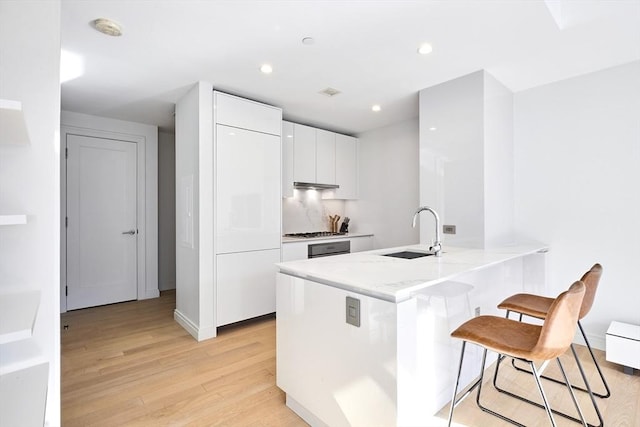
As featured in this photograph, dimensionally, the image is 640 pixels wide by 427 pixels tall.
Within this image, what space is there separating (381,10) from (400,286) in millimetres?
1634

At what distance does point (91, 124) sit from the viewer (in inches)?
155

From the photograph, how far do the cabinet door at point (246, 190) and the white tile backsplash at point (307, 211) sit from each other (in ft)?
3.12

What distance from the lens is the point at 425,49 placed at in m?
2.34

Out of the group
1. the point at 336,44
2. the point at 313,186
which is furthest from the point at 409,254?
the point at 313,186

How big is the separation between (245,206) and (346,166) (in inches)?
76.9

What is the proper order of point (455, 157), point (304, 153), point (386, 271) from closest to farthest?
point (386, 271) < point (455, 157) < point (304, 153)

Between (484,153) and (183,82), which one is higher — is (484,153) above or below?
below

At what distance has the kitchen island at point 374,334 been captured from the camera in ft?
4.48

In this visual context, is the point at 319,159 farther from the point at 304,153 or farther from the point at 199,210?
the point at 199,210

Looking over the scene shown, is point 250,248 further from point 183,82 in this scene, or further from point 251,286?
point 183,82

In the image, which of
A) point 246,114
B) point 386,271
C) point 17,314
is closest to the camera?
point 17,314

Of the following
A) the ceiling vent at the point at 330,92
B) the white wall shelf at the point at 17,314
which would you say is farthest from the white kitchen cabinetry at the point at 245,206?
the white wall shelf at the point at 17,314

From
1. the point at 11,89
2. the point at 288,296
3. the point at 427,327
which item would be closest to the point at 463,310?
the point at 427,327

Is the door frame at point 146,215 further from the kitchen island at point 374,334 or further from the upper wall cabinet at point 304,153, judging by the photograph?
the kitchen island at point 374,334
